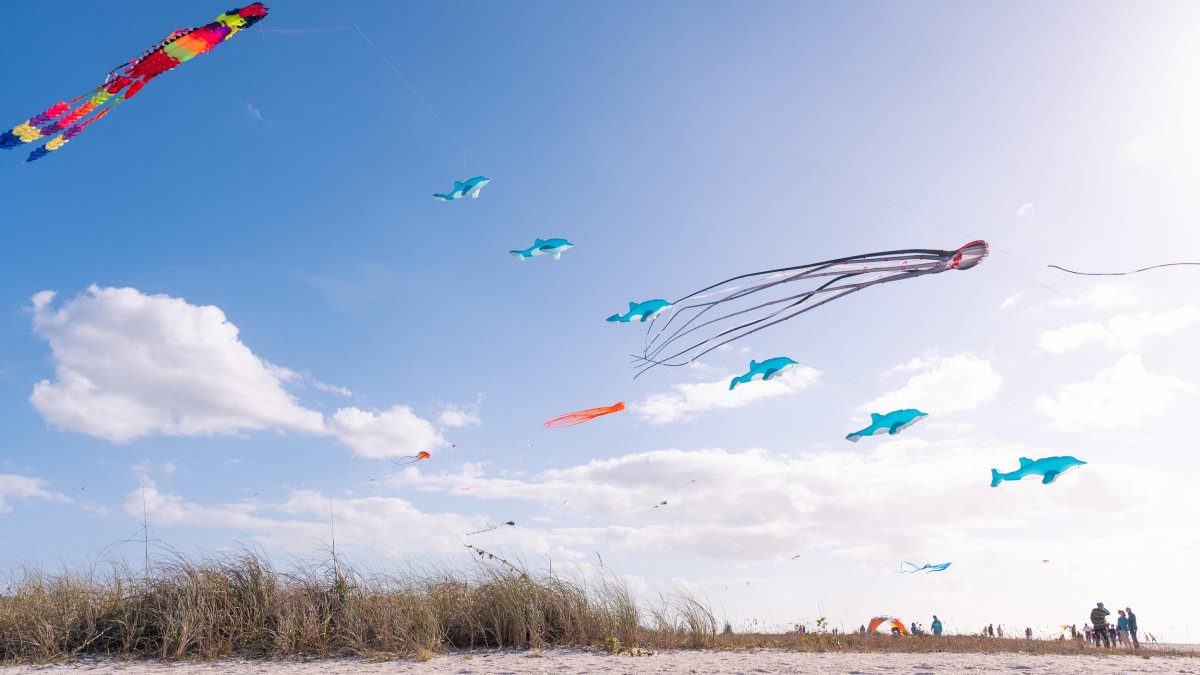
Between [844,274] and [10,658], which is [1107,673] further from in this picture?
[10,658]

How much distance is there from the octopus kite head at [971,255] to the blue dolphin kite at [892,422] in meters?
3.01

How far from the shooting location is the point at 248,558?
9.48 meters

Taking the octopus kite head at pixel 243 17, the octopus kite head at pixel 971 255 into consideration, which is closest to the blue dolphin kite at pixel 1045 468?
the octopus kite head at pixel 971 255

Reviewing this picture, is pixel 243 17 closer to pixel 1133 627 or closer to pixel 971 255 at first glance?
pixel 971 255

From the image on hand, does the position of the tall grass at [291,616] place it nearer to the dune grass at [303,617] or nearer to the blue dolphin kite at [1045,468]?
the dune grass at [303,617]

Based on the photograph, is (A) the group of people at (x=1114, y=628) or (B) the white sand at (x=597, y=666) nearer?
(B) the white sand at (x=597, y=666)

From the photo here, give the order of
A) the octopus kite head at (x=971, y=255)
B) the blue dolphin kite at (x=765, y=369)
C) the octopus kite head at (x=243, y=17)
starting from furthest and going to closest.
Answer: the blue dolphin kite at (x=765, y=369), the octopus kite head at (x=243, y=17), the octopus kite head at (x=971, y=255)

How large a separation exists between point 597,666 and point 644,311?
3780 millimetres

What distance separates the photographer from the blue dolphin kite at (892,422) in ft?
27.1

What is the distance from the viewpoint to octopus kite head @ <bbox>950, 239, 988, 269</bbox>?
5543mm

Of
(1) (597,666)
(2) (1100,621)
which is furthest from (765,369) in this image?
(2) (1100,621)

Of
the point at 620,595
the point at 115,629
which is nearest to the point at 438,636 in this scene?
the point at 620,595

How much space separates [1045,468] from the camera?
7.68 metres

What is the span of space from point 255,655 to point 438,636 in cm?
195
